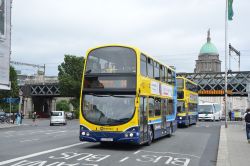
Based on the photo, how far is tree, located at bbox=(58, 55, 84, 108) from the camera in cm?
7706

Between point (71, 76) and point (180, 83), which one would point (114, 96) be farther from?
point (71, 76)

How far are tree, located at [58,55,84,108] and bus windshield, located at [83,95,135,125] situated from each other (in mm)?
59855

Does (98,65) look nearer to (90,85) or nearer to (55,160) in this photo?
(90,85)

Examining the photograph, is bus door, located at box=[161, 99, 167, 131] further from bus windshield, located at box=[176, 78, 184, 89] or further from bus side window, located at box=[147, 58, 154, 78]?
bus windshield, located at box=[176, 78, 184, 89]

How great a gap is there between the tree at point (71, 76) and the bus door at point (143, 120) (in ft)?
193

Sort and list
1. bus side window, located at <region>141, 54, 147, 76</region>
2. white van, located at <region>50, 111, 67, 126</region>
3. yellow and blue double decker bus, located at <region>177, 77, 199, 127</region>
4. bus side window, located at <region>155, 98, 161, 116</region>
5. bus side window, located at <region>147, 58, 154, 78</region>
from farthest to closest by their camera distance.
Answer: white van, located at <region>50, 111, 67, 126</region>
yellow and blue double decker bus, located at <region>177, 77, 199, 127</region>
bus side window, located at <region>155, 98, 161, 116</region>
bus side window, located at <region>147, 58, 154, 78</region>
bus side window, located at <region>141, 54, 147, 76</region>

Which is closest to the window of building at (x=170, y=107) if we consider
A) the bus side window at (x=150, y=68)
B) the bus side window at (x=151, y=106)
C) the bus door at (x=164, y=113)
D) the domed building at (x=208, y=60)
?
the bus door at (x=164, y=113)

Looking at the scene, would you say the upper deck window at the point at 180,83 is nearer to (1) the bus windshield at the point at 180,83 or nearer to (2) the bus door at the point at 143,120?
(1) the bus windshield at the point at 180,83

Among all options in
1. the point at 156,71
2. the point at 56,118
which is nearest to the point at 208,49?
the point at 56,118

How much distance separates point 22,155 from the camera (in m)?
14.7

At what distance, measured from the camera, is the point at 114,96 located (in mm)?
17094

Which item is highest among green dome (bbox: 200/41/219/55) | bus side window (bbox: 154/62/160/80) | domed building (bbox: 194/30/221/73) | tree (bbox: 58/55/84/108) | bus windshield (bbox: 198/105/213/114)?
green dome (bbox: 200/41/219/55)

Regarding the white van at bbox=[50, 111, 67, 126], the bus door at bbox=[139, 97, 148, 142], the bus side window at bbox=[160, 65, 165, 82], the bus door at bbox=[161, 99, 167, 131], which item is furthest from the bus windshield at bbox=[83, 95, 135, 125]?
the white van at bbox=[50, 111, 67, 126]

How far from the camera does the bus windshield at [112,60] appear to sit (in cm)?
1730
